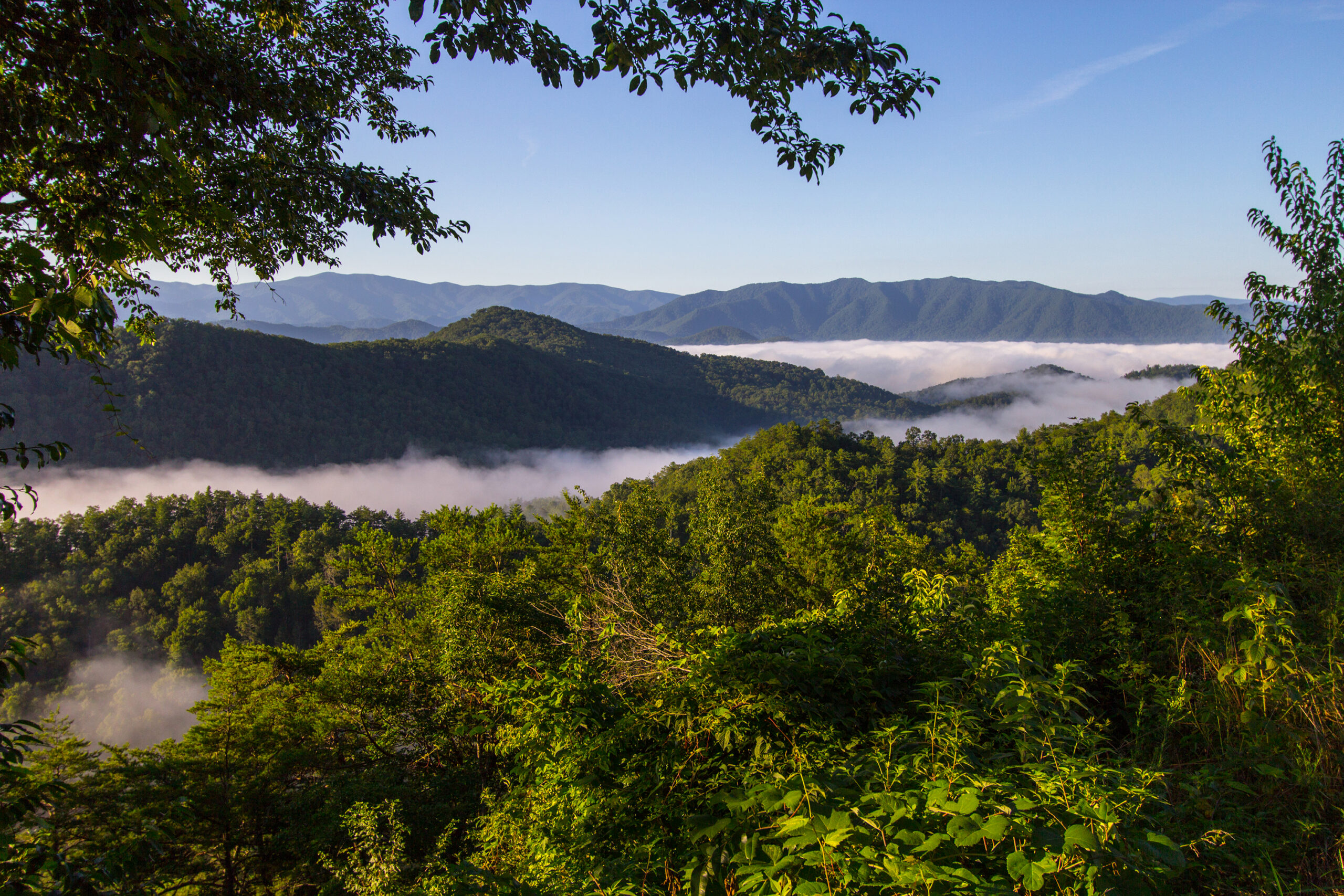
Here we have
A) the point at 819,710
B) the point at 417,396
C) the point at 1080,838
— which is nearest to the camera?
the point at 1080,838

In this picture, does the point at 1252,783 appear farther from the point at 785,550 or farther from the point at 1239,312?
the point at 785,550

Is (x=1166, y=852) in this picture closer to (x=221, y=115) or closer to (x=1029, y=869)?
(x=1029, y=869)

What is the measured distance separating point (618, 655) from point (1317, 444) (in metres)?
6.83

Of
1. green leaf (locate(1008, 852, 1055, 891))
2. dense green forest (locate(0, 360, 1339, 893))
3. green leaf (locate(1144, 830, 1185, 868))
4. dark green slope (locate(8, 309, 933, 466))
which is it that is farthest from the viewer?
dark green slope (locate(8, 309, 933, 466))

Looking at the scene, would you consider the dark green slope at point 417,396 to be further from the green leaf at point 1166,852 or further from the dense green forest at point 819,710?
the green leaf at point 1166,852

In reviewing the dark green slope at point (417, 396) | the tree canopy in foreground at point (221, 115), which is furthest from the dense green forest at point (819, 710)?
the dark green slope at point (417, 396)

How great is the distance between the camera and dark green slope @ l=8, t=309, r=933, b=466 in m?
110

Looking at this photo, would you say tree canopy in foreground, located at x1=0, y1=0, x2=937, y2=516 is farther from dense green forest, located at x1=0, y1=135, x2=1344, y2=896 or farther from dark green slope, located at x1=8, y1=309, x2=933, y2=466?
dark green slope, located at x1=8, y1=309, x2=933, y2=466

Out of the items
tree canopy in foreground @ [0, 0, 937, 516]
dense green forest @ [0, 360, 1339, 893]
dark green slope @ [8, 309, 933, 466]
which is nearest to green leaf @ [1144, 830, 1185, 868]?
dense green forest @ [0, 360, 1339, 893]

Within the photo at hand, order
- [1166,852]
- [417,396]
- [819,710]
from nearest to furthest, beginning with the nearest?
[1166,852]
[819,710]
[417,396]

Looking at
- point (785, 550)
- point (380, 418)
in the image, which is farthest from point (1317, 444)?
point (380, 418)

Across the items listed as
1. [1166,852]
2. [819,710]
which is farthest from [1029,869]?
[819,710]

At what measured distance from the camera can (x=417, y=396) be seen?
137750 millimetres

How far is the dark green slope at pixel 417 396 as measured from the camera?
110250 mm
